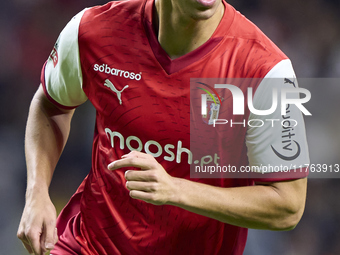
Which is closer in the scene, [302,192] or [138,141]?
[302,192]

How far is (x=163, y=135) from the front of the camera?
1.60 m

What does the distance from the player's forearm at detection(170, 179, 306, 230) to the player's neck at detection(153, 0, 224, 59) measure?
454 millimetres

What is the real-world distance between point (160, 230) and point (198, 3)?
29.6 inches

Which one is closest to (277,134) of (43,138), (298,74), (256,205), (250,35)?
(256,205)

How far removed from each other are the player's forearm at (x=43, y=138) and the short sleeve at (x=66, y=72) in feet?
0.19

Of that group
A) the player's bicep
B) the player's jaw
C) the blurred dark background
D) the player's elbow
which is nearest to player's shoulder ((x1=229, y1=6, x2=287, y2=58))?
the player's jaw

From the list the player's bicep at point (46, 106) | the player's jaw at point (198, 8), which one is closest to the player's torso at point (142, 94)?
the player's jaw at point (198, 8)

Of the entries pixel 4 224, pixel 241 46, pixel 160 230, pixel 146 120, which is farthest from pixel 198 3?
pixel 4 224

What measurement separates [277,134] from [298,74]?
8.51 ft

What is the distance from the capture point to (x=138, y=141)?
5.39 feet

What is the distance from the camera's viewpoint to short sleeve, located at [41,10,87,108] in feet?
5.62

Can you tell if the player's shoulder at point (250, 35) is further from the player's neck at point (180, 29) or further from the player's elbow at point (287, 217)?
the player's elbow at point (287, 217)

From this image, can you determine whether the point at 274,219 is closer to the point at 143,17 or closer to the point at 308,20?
the point at 143,17

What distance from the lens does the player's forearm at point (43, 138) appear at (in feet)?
5.87
